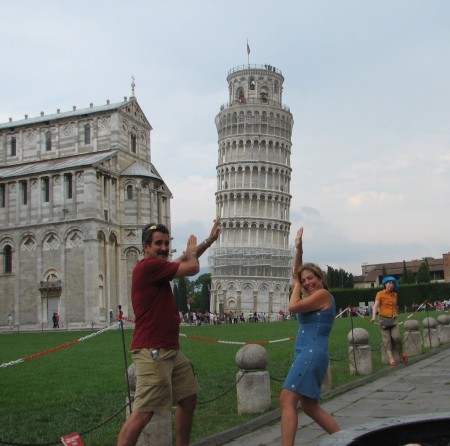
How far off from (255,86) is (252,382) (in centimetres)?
7251

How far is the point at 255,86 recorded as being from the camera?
78.1m

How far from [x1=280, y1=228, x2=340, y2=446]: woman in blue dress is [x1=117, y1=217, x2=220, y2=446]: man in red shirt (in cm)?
82

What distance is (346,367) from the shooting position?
12461 millimetres

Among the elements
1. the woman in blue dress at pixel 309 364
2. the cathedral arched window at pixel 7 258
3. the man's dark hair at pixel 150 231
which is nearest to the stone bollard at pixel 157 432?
the woman in blue dress at pixel 309 364

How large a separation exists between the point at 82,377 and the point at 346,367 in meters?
5.15

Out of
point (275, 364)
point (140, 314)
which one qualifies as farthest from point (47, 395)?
point (140, 314)

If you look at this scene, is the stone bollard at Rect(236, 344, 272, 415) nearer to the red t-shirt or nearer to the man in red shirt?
the man in red shirt

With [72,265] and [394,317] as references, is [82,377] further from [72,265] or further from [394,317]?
[72,265]

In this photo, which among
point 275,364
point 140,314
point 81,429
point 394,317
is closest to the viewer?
point 140,314

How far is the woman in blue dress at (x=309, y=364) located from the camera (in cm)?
537

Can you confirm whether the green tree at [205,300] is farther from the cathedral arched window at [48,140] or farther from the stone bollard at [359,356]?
the stone bollard at [359,356]

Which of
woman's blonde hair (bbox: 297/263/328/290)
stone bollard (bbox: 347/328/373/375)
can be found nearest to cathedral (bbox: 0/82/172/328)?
stone bollard (bbox: 347/328/373/375)

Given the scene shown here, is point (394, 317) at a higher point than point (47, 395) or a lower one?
higher

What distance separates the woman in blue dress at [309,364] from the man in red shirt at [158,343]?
816mm
